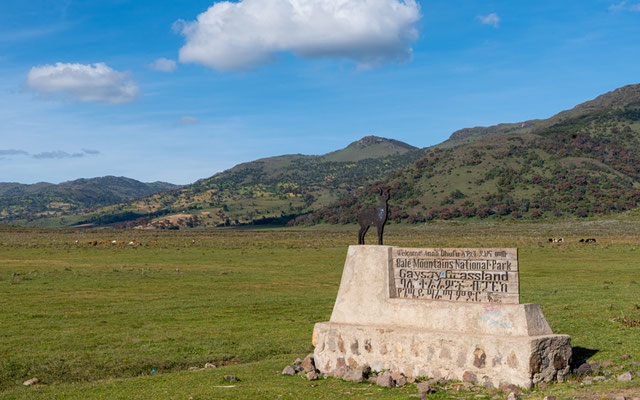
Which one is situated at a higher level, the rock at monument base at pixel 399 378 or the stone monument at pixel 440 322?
the stone monument at pixel 440 322

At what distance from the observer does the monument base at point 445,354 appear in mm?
12367

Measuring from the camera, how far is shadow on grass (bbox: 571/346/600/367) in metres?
13.7

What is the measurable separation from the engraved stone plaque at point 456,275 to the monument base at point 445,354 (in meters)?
0.97

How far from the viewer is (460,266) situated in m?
14.0

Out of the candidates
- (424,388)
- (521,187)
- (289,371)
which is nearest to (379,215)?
(289,371)

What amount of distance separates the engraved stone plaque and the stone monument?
0.02 meters

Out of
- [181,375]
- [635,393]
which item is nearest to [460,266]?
[635,393]

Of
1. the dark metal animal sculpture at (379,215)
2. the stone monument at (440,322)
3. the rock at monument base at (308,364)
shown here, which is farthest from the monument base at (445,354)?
the dark metal animal sculpture at (379,215)

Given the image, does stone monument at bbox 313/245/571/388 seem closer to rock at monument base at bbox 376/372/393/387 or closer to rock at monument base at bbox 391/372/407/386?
rock at monument base at bbox 391/372/407/386

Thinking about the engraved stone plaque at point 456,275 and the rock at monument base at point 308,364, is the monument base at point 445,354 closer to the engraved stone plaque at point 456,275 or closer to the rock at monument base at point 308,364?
the rock at monument base at point 308,364

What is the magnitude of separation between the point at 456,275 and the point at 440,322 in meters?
1.16

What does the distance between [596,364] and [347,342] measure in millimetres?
5764

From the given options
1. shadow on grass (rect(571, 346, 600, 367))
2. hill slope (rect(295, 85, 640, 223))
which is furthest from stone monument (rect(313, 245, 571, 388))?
hill slope (rect(295, 85, 640, 223))

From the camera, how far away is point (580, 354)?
14727 millimetres
